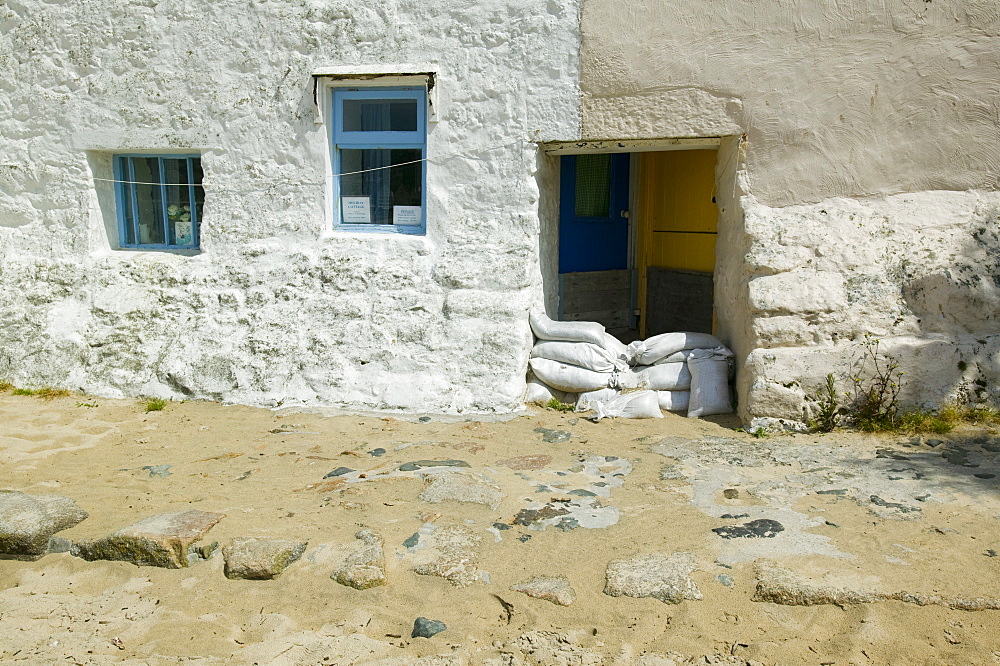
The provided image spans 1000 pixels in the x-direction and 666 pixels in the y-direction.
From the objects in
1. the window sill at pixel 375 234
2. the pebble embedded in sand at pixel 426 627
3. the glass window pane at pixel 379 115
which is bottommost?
the pebble embedded in sand at pixel 426 627

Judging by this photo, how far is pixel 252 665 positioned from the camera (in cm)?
298

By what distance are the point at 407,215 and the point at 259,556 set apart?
3.48m

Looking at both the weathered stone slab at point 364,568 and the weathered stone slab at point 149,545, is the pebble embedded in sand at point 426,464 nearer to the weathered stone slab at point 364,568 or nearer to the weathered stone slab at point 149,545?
the weathered stone slab at point 364,568

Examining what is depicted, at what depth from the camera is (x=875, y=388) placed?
17.4ft

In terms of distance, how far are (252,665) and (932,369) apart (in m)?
4.50

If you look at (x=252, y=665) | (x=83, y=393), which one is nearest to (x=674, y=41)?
(x=252, y=665)

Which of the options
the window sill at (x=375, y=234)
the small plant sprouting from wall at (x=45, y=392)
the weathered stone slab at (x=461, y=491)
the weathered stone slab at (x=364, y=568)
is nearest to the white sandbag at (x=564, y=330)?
the window sill at (x=375, y=234)

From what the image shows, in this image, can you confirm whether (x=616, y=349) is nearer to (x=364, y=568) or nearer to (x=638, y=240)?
(x=638, y=240)

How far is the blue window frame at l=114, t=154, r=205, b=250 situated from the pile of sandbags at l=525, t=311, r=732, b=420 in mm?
3098

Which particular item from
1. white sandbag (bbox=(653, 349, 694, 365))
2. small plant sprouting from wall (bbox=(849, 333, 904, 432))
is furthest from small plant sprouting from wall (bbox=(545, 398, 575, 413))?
small plant sprouting from wall (bbox=(849, 333, 904, 432))

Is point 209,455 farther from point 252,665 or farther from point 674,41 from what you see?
point 674,41

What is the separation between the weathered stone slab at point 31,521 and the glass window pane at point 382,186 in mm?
3223

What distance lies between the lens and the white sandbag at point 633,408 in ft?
19.2

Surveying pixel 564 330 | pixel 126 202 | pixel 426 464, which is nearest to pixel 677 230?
pixel 564 330
